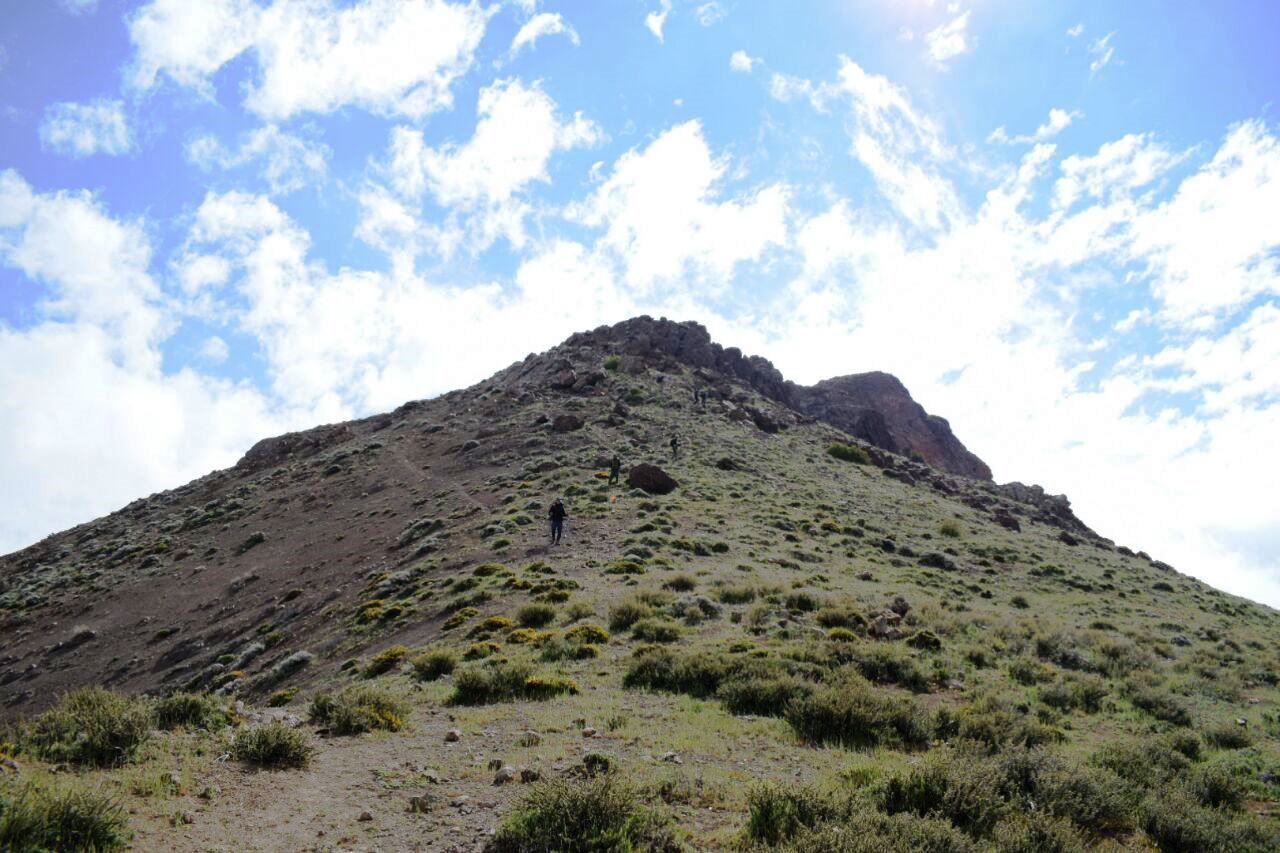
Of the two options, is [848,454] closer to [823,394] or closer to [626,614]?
[823,394]

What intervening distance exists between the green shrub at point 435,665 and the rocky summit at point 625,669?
0.22 ft

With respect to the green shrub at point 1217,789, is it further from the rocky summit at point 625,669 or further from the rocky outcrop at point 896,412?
the rocky outcrop at point 896,412

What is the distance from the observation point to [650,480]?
42.2 m

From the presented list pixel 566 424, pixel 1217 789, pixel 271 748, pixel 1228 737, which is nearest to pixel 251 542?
pixel 566 424

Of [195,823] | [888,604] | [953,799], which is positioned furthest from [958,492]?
[195,823]

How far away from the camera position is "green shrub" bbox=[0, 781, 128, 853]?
21.0ft

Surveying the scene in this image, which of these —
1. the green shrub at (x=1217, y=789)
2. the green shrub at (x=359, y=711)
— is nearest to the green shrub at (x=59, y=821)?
the green shrub at (x=359, y=711)

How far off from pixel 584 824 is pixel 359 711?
6.31m

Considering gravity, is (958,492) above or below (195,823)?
above

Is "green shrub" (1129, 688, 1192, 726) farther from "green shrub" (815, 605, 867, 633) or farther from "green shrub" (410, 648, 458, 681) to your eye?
"green shrub" (410, 648, 458, 681)

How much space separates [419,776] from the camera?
10016mm

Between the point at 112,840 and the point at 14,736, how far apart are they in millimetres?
3795

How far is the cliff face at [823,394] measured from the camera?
84312 mm

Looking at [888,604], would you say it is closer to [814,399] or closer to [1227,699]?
[1227,699]
